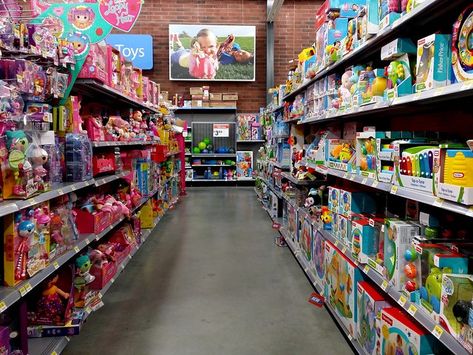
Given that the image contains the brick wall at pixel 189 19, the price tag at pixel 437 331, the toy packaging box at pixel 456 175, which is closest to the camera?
the toy packaging box at pixel 456 175

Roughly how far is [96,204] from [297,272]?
2036 mm

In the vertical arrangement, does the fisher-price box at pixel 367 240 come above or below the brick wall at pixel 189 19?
below

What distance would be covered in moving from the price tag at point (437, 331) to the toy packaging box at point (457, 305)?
2 centimetres

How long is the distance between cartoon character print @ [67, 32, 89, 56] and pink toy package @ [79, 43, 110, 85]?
2.3 inches

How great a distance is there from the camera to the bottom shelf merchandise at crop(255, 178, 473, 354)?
157 centimetres

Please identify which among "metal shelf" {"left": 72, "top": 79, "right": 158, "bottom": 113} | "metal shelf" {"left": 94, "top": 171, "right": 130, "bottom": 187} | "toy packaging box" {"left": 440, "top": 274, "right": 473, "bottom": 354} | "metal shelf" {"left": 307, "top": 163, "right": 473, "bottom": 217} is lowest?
"toy packaging box" {"left": 440, "top": 274, "right": 473, "bottom": 354}

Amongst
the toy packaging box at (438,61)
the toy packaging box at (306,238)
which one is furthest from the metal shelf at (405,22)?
the toy packaging box at (306,238)

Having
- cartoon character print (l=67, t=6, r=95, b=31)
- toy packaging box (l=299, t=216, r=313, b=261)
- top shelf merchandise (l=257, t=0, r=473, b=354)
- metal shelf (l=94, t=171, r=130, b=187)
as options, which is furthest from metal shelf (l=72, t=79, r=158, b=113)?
toy packaging box (l=299, t=216, r=313, b=261)

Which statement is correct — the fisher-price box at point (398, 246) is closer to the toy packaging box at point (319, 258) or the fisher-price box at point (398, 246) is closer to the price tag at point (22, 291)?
the toy packaging box at point (319, 258)

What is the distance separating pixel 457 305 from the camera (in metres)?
1.49

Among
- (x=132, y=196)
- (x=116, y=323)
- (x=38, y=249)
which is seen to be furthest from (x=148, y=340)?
(x=132, y=196)

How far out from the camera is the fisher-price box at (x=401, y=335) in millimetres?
1706

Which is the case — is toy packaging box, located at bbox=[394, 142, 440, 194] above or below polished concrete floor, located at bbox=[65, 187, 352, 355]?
above

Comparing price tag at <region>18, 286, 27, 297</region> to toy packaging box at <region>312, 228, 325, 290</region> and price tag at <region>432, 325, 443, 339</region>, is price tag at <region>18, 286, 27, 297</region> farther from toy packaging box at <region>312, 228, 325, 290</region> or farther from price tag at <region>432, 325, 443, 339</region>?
toy packaging box at <region>312, 228, 325, 290</region>
